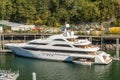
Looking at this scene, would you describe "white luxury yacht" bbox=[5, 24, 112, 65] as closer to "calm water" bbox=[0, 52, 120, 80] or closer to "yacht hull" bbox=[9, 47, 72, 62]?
"yacht hull" bbox=[9, 47, 72, 62]

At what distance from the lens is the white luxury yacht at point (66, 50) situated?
2931 inches

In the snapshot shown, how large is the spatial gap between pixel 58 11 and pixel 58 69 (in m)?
39.0

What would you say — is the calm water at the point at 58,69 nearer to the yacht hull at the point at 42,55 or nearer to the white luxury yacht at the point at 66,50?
the yacht hull at the point at 42,55

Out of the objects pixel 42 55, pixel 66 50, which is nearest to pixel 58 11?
pixel 42 55

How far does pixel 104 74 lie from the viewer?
66.4 m

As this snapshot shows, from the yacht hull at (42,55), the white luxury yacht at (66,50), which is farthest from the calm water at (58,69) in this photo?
the white luxury yacht at (66,50)

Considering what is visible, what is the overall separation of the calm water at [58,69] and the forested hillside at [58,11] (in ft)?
89.7

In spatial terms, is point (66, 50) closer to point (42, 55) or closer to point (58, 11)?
point (42, 55)

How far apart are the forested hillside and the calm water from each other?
27.3 meters

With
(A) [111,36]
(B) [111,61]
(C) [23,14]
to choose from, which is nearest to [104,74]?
(B) [111,61]

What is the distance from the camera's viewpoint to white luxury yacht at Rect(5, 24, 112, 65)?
7444cm

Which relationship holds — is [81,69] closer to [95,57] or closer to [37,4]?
[95,57]

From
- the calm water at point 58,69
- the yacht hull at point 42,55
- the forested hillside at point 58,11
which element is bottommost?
the calm water at point 58,69

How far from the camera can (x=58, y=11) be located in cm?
10719
